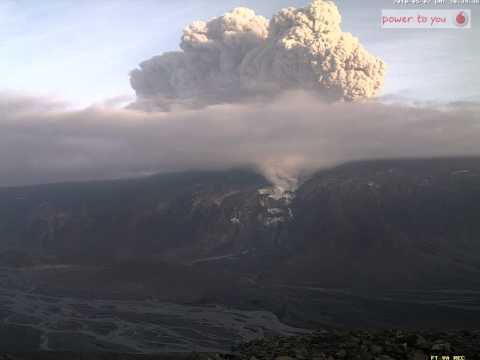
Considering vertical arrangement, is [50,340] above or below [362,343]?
below

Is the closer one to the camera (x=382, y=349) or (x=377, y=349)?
(x=377, y=349)

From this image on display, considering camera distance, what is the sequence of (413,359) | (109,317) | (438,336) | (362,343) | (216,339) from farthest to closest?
(109,317), (216,339), (438,336), (362,343), (413,359)

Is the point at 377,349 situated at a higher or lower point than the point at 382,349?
higher

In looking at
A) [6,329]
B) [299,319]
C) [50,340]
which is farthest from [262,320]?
[6,329]

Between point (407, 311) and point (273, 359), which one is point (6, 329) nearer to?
point (407, 311)

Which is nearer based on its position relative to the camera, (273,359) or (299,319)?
(273,359)

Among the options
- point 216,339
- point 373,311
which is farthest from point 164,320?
point 373,311

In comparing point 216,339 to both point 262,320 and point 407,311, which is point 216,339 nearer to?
point 262,320

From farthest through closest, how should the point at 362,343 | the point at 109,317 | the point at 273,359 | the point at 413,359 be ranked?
the point at 109,317
the point at 362,343
the point at 273,359
the point at 413,359

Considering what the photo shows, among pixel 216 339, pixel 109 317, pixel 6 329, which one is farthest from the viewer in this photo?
pixel 109 317
